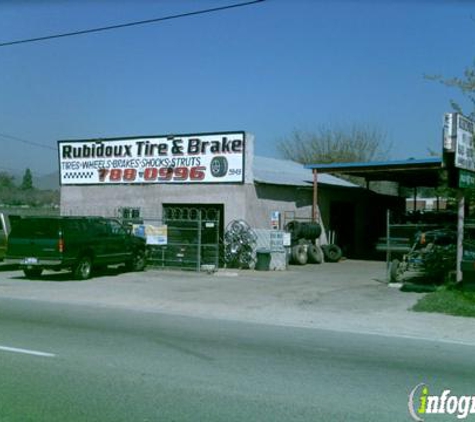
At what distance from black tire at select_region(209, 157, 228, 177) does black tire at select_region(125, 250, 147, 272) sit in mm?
3928

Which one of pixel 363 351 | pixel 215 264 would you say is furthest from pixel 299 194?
pixel 363 351

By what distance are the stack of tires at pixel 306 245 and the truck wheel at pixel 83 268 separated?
829 cm

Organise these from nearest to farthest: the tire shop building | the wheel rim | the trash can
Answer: the wheel rim < the trash can < the tire shop building

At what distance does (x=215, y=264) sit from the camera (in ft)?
72.9

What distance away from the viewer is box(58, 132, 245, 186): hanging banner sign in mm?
24219

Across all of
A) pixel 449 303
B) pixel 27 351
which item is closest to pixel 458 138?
pixel 449 303

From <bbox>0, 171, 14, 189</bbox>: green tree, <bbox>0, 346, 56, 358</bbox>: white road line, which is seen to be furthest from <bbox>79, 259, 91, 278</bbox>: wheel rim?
<bbox>0, 171, 14, 189</bbox>: green tree

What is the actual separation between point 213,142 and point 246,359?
1611cm

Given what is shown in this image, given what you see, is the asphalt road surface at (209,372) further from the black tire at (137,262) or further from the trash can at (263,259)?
the trash can at (263,259)

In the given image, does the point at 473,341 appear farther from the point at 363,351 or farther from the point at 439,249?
the point at 439,249

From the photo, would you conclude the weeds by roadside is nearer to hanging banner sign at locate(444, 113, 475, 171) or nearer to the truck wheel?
hanging banner sign at locate(444, 113, 475, 171)

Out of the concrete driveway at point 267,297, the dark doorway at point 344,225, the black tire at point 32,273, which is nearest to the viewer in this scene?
the concrete driveway at point 267,297

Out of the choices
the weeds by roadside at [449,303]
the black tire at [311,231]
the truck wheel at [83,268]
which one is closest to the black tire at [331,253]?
the black tire at [311,231]

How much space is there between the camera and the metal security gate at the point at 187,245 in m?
22.5
